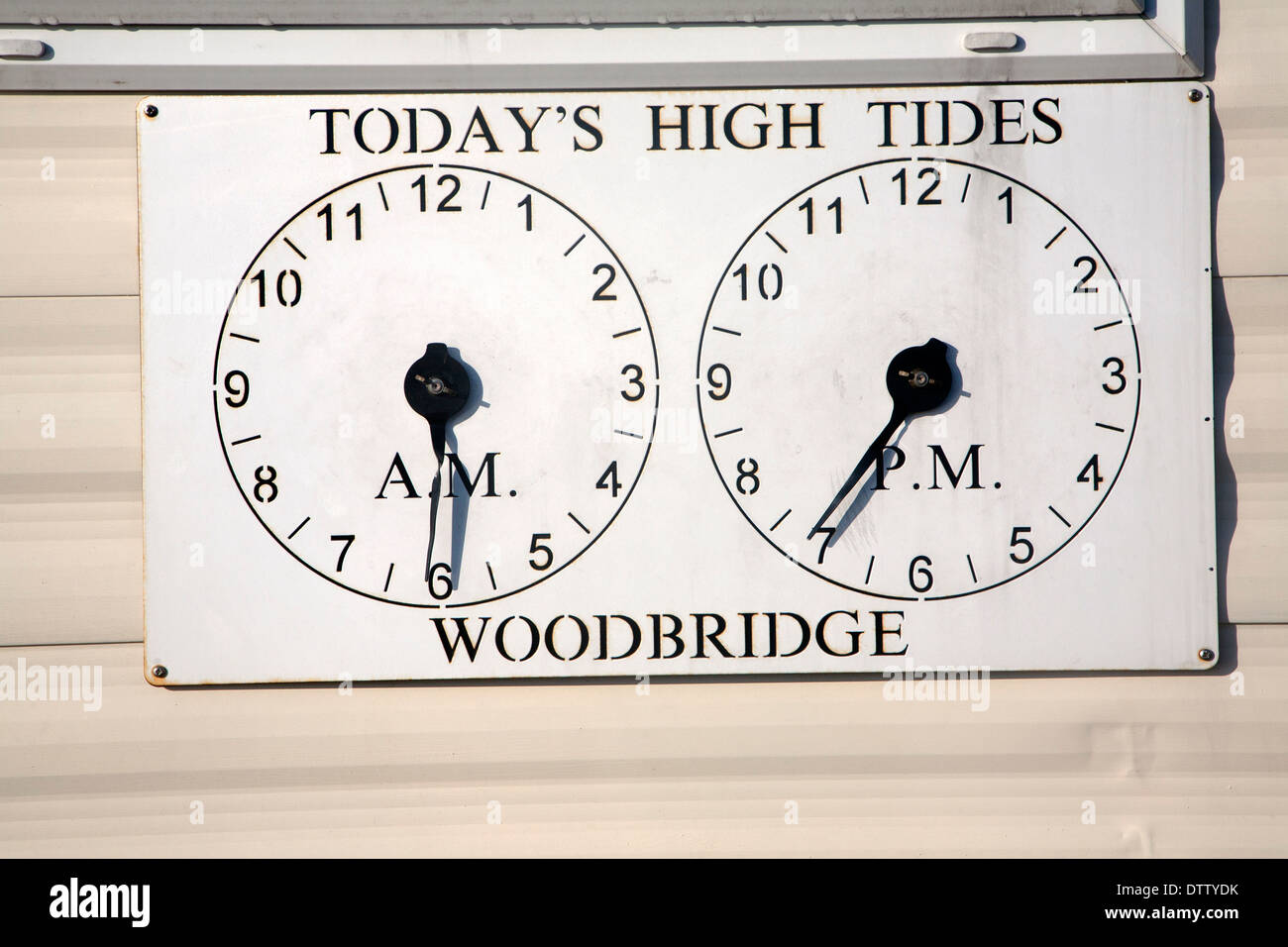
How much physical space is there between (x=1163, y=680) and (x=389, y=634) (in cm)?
167

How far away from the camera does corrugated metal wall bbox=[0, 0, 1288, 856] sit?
2.04 metres

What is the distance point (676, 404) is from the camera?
6.63ft

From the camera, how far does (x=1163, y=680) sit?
205cm

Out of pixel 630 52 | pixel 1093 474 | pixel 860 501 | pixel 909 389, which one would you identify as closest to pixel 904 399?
pixel 909 389

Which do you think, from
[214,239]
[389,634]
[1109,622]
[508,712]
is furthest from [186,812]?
[1109,622]

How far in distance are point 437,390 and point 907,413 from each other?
0.99 metres

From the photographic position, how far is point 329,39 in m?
2.03

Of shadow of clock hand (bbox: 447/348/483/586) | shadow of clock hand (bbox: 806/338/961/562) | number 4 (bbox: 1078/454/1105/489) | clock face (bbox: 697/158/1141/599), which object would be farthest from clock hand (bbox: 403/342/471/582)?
number 4 (bbox: 1078/454/1105/489)

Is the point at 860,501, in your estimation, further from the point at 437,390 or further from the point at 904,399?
the point at 437,390

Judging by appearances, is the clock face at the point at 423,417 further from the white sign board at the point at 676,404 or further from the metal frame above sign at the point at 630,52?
the metal frame above sign at the point at 630,52
